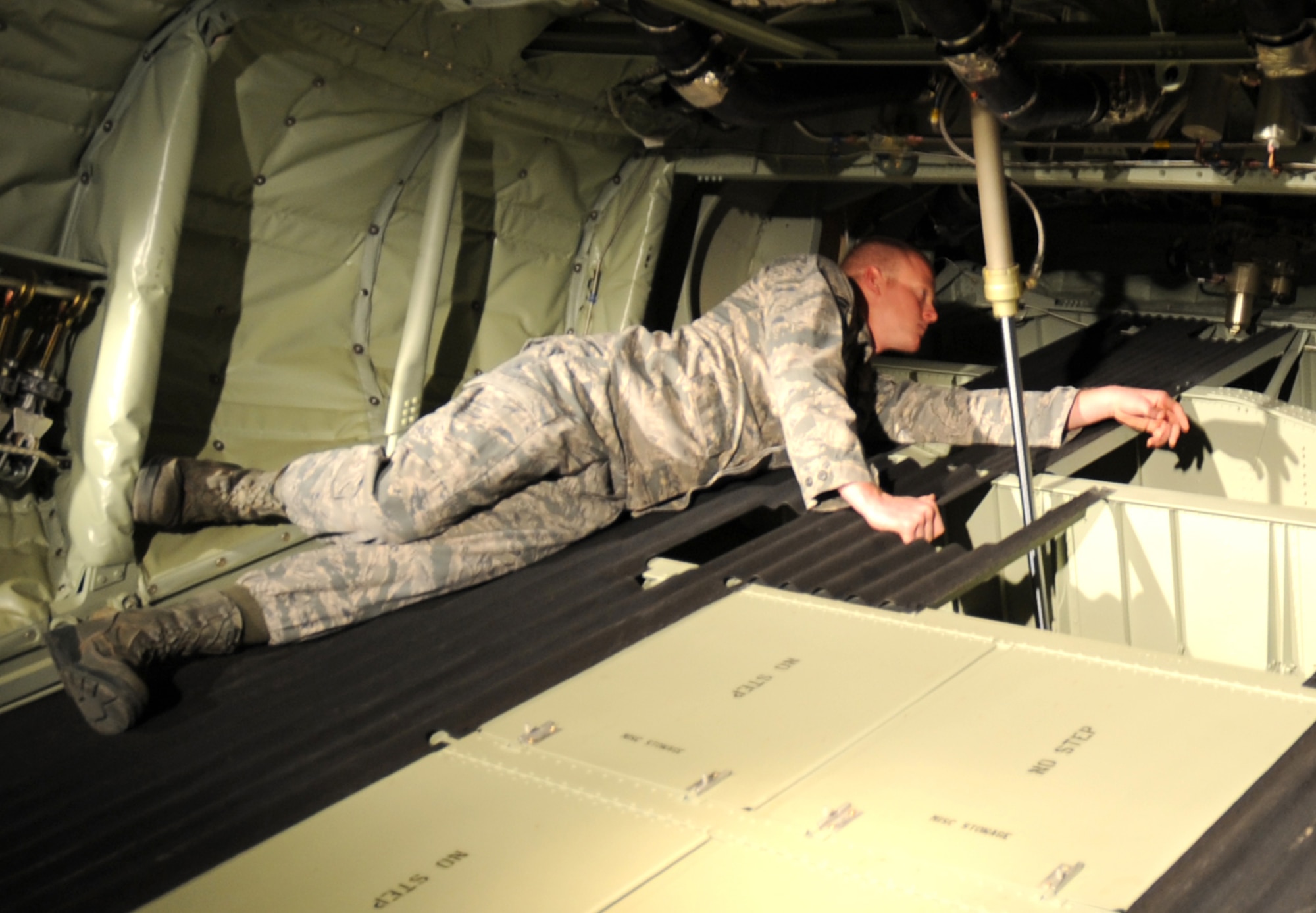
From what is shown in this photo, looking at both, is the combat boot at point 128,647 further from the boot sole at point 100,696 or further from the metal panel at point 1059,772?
the metal panel at point 1059,772

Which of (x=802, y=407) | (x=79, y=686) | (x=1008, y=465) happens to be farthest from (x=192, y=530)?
(x=1008, y=465)

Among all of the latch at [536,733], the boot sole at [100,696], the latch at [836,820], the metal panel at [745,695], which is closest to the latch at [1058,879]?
the latch at [836,820]

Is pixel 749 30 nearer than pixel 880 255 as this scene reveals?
Yes

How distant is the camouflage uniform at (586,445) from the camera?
2.86 meters

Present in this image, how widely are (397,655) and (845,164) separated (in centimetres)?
230

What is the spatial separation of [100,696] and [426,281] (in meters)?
1.79

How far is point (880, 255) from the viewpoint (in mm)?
3408

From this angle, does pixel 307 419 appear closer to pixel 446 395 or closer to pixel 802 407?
pixel 446 395

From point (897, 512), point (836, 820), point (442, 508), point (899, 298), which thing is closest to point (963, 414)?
point (899, 298)

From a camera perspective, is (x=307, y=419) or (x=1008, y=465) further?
(x=307, y=419)

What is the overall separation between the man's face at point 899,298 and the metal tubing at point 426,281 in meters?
1.29

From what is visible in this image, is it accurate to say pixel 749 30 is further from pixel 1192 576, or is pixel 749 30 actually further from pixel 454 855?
pixel 454 855

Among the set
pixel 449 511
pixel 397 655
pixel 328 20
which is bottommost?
pixel 397 655

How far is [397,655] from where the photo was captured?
98.1 inches
